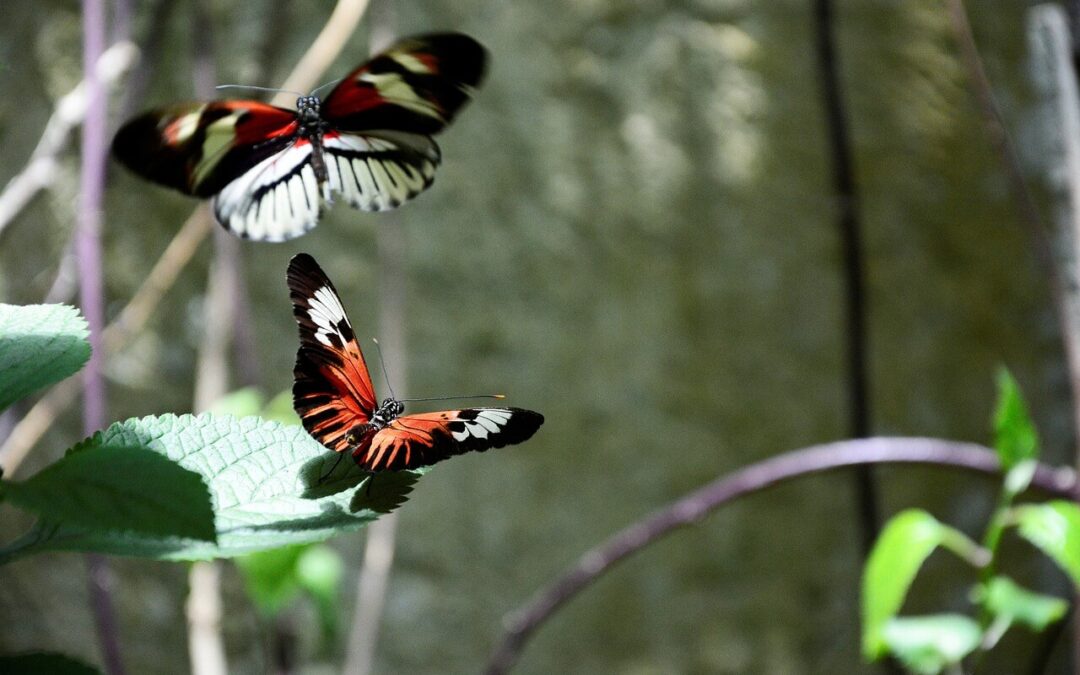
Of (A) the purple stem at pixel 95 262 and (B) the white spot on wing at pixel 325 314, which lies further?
(A) the purple stem at pixel 95 262

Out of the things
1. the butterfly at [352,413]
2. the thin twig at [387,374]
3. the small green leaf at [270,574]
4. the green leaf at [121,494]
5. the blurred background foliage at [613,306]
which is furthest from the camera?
the blurred background foliage at [613,306]

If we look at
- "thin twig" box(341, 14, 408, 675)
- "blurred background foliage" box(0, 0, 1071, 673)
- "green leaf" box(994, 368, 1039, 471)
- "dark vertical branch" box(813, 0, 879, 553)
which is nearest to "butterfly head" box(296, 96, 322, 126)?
"thin twig" box(341, 14, 408, 675)

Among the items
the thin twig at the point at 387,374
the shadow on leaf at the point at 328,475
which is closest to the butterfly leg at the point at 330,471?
the shadow on leaf at the point at 328,475

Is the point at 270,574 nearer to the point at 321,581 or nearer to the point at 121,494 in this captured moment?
the point at 321,581

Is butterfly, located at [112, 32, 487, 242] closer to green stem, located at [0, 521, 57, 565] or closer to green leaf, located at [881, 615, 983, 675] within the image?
green stem, located at [0, 521, 57, 565]

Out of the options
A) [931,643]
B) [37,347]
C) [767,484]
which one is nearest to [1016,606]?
[931,643]

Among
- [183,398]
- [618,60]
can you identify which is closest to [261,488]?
[183,398]

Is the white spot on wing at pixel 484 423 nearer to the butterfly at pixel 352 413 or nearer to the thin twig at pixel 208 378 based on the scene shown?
the butterfly at pixel 352 413
